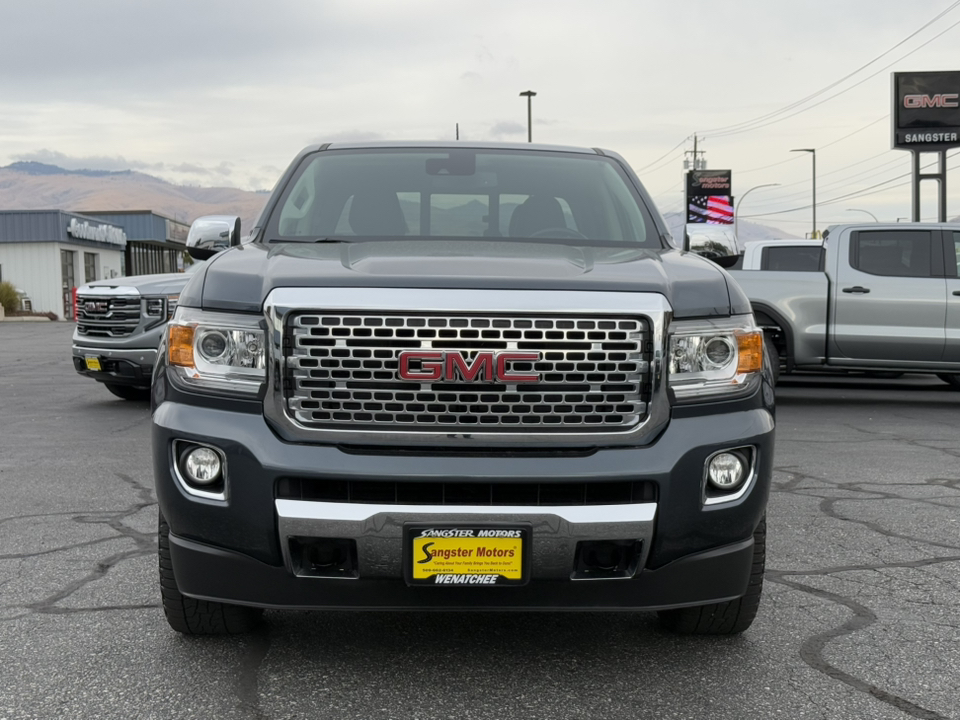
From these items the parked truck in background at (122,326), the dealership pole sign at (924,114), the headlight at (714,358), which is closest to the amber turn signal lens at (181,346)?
the headlight at (714,358)

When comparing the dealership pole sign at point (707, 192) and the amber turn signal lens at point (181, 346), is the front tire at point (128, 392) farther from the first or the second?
the dealership pole sign at point (707, 192)

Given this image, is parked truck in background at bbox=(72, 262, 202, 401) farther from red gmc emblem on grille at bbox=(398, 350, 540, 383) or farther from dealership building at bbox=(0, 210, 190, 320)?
dealership building at bbox=(0, 210, 190, 320)

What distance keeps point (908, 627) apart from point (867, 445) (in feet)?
17.0

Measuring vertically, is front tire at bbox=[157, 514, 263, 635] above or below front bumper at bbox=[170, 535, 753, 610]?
below

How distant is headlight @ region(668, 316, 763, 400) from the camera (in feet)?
11.1

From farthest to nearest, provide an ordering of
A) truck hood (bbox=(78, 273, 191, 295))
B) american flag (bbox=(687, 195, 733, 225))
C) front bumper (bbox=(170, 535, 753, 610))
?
american flag (bbox=(687, 195, 733, 225)) → truck hood (bbox=(78, 273, 191, 295)) → front bumper (bbox=(170, 535, 753, 610))

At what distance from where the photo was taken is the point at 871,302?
38.2ft

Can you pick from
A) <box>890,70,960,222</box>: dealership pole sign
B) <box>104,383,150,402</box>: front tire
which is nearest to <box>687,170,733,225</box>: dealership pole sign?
<box>890,70,960,222</box>: dealership pole sign

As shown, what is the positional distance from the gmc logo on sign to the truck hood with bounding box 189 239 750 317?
2753cm

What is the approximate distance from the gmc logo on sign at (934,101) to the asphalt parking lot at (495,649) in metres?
25.2

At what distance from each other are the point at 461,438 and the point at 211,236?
2174 millimetres

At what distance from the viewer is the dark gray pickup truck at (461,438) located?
3197 mm

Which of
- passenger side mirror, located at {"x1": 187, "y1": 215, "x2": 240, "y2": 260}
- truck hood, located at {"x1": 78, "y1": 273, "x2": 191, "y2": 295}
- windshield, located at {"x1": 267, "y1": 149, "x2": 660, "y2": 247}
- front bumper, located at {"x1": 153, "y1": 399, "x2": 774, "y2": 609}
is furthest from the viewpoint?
truck hood, located at {"x1": 78, "y1": 273, "x2": 191, "y2": 295}

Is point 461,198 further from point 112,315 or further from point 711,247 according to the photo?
point 112,315
